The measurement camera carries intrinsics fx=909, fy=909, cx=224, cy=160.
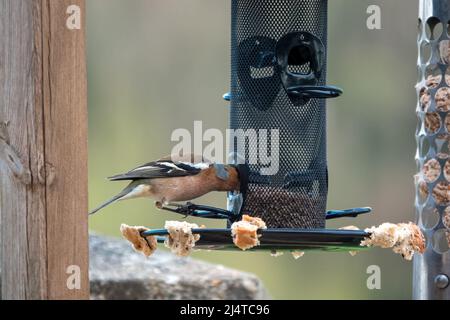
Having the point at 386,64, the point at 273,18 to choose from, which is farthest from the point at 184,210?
the point at 386,64

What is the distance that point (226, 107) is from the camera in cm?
1220

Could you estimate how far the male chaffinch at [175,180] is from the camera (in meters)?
5.19

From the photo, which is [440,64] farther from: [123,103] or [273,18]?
[123,103]

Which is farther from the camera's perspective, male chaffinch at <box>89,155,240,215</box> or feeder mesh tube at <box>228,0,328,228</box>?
male chaffinch at <box>89,155,240,215</box>

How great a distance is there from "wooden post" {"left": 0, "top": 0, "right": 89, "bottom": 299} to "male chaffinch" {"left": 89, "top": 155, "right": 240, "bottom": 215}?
61.7 inches

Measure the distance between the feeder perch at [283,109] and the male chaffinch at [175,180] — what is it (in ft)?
0.80

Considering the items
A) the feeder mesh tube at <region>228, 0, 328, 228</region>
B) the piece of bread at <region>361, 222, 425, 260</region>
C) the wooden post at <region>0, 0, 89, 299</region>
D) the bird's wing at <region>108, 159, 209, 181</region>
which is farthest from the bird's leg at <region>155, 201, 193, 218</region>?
the wooden post at <region>0, 0, 89, 299</region>

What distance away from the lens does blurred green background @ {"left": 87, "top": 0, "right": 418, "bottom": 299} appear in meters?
12.3

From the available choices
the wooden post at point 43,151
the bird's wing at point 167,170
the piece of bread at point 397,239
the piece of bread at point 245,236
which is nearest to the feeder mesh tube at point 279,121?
the bird's wing at point 167,170

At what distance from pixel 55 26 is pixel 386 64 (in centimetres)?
1006

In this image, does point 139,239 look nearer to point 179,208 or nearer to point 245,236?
point 245,236

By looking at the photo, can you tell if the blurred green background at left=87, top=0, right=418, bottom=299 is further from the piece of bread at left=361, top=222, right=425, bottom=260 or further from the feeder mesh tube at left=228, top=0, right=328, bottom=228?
the piece of bread at left=361, top=222, right=425, bottom=260

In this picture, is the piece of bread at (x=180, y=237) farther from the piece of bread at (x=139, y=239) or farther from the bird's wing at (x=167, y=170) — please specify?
the bird's wing at (x=167, y=170)

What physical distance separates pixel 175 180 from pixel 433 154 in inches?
60.3
